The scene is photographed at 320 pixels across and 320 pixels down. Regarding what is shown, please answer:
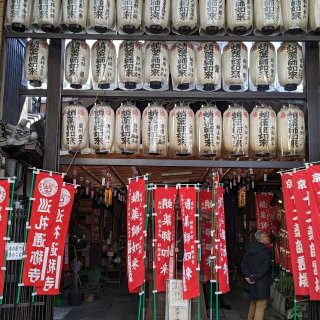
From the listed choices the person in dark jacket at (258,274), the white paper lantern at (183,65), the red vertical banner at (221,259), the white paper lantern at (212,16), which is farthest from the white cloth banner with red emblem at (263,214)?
the white paper lantern at (212,16)

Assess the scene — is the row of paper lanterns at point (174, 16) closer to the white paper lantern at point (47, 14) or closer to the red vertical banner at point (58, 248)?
the white paper lantern at point (47, 14)

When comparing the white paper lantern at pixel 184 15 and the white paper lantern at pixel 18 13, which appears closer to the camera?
the white paper lantern at pixel 184 15

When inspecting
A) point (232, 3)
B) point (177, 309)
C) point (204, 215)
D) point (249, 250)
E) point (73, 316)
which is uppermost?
point (232, 3)

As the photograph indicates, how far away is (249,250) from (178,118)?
3.46 metres

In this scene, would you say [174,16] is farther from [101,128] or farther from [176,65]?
[101,128]

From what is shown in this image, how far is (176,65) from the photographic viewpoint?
8.49 meters

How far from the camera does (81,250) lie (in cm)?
1848

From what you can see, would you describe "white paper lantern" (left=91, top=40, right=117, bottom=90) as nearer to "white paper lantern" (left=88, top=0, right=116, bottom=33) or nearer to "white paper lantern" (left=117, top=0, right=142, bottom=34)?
"white paper lantern" (left=88, top=0, right=116, bottom=33)

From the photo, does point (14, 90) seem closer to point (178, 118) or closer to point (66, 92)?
point (66, 92)

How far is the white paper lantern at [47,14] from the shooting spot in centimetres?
854

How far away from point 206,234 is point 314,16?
581cm

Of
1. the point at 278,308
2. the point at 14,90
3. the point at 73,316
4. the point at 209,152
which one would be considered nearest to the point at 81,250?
the point at 73,316

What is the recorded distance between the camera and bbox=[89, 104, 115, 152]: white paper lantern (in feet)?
27.3

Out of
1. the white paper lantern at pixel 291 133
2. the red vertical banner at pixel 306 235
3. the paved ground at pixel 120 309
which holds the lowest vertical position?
the paved ground at pixel 120 309
